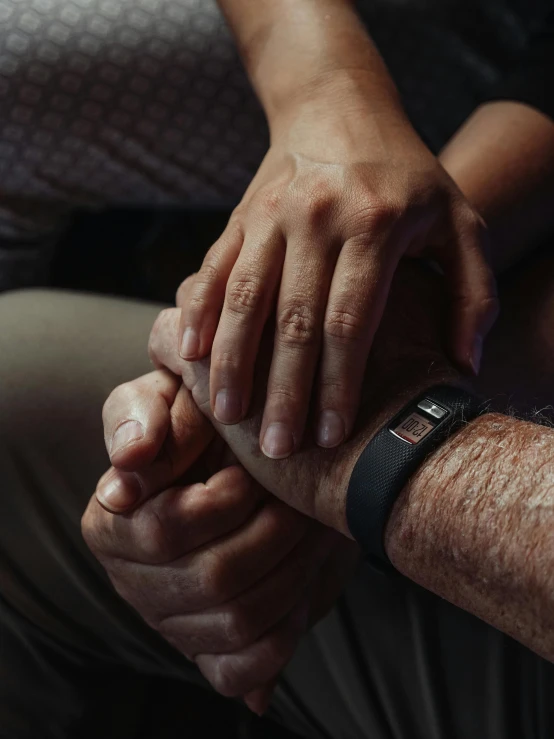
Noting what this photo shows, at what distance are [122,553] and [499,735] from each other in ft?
1.30

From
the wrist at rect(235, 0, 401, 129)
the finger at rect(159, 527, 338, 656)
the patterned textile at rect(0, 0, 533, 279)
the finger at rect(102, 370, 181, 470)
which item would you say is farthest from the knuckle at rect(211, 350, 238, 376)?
the patterned textile at rect(0, 0, 533, 279)

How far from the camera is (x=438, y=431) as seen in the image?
0.60m

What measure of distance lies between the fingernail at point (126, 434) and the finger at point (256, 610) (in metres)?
0.19

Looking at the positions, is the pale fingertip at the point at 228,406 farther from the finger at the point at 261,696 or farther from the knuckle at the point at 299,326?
the finger at the point at 261,696

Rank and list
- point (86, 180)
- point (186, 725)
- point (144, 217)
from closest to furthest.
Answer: point (186, 725) → point (86, 180) → point (144, 217)

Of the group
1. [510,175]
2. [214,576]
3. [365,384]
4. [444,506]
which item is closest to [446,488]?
[444,506]

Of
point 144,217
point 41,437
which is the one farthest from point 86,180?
point 41,437

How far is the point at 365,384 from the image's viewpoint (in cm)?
67

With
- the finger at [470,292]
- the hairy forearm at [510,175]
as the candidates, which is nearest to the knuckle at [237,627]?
the finger at [470,292]

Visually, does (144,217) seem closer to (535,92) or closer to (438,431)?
(535,92)

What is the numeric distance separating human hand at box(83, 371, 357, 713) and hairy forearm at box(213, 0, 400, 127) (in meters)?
0.36

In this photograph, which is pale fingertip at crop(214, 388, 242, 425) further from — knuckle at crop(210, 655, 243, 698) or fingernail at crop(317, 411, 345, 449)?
knuckle at crop(210, 655, 243, 698)

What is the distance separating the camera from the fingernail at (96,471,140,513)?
0.68 m

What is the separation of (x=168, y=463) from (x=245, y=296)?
0.19 meters
